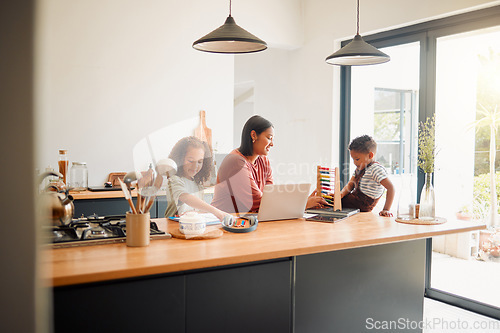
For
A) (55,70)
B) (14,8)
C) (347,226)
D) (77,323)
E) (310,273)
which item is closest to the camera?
(14,8)

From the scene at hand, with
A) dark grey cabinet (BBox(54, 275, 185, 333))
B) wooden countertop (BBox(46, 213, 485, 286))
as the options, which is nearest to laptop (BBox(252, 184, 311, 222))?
wooden countertop (BBox(46, 213, 485, 286))

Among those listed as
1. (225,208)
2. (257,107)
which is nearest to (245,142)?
(225,208)

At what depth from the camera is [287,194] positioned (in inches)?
97.3

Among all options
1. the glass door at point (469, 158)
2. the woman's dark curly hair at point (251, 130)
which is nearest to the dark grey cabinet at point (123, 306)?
the woman's dark curly hair at point (251, 130)

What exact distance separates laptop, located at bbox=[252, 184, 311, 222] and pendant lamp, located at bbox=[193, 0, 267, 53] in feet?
2.68

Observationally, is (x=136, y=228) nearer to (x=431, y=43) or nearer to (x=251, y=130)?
(x=251, y=130)

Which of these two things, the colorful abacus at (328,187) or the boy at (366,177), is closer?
the colorful abacus at (328,187)

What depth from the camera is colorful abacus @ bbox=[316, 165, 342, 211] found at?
2730 mm

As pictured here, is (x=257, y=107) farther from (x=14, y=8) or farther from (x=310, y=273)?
(x=14, y=8)

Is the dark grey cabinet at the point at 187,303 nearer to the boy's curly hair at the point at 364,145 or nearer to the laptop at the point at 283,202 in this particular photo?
the laptop at the point at 283,202

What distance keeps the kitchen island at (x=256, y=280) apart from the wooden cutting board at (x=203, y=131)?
2.20m

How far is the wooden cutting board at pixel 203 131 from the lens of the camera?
4.50m

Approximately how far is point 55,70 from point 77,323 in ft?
9.60

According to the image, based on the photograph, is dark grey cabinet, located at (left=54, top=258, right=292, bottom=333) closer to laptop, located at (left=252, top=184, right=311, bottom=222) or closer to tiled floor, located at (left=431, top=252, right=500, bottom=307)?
laptop, located at (left=252, top=184, right=311, bottom=222)
